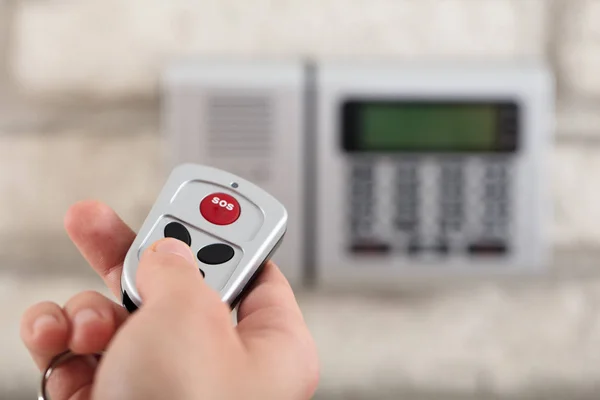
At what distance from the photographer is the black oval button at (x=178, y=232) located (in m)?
0.32

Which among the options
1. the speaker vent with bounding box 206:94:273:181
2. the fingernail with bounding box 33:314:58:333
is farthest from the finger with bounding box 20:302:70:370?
the speaker vent with bounding box 206:94:273:181

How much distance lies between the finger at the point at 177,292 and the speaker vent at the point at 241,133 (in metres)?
0.17

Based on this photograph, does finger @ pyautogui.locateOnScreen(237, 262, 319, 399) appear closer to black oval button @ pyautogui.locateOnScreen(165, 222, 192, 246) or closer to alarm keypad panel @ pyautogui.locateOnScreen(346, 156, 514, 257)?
black oval button @ pyautogui.locateOnScreen(165, 222, 192, 246)

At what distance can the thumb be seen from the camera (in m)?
0.23

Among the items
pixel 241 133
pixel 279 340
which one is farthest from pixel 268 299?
pixel 241 133

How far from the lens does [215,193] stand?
1.10 ft

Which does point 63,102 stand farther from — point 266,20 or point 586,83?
point 586,83

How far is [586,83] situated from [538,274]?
0.14 meters

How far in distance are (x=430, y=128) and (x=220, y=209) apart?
0.17 meters

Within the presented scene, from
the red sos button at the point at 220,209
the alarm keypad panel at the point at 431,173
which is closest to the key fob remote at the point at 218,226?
the red sos button at the point at 220,209

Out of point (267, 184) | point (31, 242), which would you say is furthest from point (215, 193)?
point (31, 242)

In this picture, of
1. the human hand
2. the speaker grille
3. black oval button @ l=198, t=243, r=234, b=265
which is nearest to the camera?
the human hand

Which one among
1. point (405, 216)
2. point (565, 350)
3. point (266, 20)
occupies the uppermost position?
point (266, 20)

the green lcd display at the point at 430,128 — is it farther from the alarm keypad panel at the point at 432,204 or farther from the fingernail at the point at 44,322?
the fingernail at the point at 44,322
